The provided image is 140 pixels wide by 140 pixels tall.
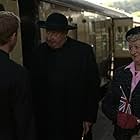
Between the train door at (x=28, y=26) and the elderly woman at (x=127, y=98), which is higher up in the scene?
the train door at (x=28, y=26)

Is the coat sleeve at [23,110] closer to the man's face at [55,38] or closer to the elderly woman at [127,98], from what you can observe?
the elderly woman at [127,98]

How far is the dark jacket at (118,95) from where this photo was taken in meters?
3.72

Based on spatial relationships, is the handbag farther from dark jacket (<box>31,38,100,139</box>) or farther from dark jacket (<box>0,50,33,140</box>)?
dark jacket (<box>31,38,100,139</box>)

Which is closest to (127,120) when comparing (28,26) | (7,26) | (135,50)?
(135,50)

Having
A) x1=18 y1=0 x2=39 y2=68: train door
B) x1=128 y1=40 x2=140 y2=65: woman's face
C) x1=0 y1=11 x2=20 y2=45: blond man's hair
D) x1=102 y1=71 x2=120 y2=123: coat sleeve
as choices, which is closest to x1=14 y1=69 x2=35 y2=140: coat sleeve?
x1=0 y1=11 x2=20 y2=45: blond man's hair

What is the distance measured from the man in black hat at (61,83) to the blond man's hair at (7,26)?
114cm

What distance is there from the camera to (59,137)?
477cm

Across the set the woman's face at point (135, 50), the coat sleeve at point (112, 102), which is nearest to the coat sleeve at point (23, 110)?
the coat sleeve at point (112, 102)

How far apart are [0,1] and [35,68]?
45.8 inches

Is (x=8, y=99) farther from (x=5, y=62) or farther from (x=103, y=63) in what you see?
(x=103, y=63)

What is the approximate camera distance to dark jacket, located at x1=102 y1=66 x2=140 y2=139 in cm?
372

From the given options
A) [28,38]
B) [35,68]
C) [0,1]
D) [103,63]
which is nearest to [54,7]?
[28,38]

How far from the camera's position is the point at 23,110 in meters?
3.42

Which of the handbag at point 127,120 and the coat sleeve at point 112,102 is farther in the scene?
the coat sleeve at point 112,102
